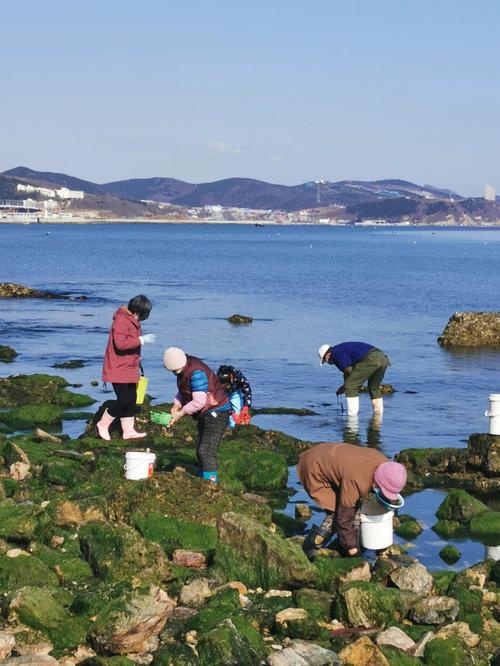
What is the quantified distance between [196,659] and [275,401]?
577 inches

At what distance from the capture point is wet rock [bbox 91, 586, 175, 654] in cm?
841

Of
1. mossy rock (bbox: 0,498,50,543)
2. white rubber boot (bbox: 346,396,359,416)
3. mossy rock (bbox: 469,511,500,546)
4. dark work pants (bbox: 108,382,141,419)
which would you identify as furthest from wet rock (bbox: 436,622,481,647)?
white rubber boot (bbox: 346,396,359,416)

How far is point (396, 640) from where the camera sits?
8.76m

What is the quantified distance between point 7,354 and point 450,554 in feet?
62.5

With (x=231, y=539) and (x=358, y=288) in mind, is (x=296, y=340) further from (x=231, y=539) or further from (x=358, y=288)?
(x=358, y=288)

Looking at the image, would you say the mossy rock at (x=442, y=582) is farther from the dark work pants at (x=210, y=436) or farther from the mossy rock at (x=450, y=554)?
the dark work pants at (x=210, y=436)

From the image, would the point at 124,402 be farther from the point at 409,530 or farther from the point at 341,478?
the point at 341,478

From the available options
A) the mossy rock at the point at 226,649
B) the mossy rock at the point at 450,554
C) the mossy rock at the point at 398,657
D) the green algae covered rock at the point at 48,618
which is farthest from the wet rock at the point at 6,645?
the mossy rock at the point at 450,554

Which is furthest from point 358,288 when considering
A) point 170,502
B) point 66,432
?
point 170,502

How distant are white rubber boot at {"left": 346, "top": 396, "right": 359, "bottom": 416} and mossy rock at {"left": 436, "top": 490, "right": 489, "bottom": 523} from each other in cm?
654

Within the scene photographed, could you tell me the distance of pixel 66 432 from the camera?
18266mm

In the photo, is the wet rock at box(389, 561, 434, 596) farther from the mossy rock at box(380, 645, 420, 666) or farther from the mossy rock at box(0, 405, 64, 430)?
the mossy rock at box(0, 405, 64, 430)

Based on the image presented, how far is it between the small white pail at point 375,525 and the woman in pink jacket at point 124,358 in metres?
4.97

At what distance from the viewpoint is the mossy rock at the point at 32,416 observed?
740 inches
